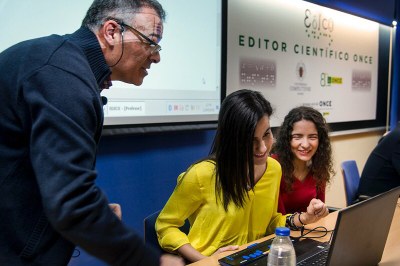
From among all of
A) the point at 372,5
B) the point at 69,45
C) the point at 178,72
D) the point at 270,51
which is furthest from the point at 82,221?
the point at 372,5

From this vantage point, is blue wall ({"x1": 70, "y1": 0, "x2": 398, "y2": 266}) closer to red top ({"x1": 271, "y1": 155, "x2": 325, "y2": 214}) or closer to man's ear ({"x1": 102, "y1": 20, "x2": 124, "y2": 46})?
red top ({"x1": 271, "y1": 155, "x2": 325, "y2": 214})

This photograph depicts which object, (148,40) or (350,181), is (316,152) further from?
(148,40)

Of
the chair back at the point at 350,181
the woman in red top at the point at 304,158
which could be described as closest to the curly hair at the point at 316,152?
the woman in red top at the point at 304,158

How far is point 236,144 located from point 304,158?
750mm

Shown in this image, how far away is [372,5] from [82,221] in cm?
451

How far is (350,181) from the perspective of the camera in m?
2.67

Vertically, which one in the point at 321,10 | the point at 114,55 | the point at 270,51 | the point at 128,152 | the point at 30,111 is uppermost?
the point at 321,10

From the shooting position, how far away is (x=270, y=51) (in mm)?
3166

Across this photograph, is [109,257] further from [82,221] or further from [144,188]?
[144,188]

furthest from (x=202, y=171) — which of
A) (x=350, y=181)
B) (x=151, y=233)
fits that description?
(x=350, y=181)

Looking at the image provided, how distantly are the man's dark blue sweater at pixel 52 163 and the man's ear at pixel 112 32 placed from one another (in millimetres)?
110

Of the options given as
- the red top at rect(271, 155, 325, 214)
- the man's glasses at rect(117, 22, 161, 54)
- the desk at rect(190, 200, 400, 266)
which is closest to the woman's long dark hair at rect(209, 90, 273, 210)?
the desk at rect(190, 200, 400, 266)

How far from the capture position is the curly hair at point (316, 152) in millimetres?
2197

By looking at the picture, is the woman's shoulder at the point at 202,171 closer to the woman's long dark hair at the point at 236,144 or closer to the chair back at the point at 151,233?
the woman's long dark hair at the point at 236,144
